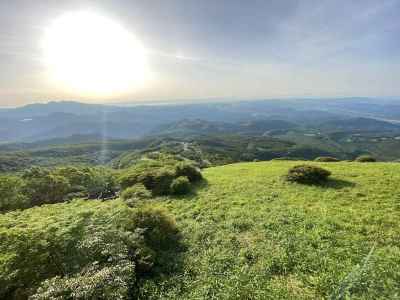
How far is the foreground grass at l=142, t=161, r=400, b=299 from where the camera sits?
30.4ft

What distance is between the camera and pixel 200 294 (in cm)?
955

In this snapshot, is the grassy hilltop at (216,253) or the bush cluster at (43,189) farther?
the bush cluster at (43,189)

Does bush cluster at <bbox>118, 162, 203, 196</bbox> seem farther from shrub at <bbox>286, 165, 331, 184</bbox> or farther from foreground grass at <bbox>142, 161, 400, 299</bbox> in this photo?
shrub at <bbox>286, 165, 331, 184</bbox>

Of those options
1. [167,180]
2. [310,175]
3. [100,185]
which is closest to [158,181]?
[167,180]

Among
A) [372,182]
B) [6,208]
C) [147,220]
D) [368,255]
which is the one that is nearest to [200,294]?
[147,220]

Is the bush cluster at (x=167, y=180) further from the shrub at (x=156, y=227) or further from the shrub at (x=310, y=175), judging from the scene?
the shrub at (x=310, y=175)

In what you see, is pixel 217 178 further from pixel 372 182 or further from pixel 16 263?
pixel 16 263

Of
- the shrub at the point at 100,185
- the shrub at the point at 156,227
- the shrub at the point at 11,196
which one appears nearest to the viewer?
the shrub at the point at 156,227

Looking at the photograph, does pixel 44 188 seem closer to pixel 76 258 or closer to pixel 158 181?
pixel 158 181

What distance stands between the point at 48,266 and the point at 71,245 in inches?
44.4

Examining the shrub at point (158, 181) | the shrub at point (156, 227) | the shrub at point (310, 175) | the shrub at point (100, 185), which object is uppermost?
the shrub at point (310, 175)

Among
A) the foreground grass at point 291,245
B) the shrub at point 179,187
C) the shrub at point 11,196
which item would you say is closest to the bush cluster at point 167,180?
the shrub at point 179,187

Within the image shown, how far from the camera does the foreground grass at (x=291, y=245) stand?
926cm

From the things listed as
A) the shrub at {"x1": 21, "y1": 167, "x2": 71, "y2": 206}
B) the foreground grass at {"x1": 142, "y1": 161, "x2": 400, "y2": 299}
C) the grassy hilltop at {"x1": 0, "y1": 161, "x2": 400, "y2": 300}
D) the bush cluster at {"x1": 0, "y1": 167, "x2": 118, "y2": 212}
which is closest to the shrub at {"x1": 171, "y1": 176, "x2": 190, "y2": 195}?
the foreground grass at {"x1": 142, "y1": 161, "x2": 400, "y2": 299}
